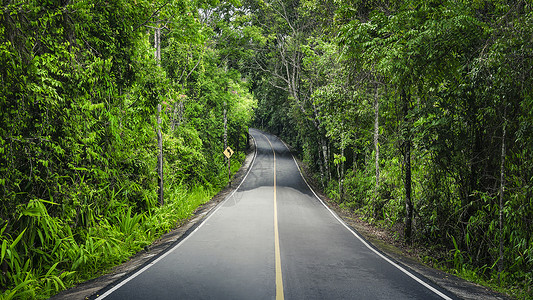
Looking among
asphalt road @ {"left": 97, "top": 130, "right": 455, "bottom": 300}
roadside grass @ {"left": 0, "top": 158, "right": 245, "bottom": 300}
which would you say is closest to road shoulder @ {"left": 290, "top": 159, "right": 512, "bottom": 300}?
asphalt road @ {"left": 97, "top": 130, "right": 455, "bottom": 300}

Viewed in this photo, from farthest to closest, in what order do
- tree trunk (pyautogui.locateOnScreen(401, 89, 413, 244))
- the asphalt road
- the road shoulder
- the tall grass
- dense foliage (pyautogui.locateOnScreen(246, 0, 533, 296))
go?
tree trunk (pyautogui.locateOnScreen(401, 89, 413, 244)) → dense foliage (pyautogui.locateOnScreen(246, 0, 533, 296)) → the road shoulder → the asphalt road → the tall grass

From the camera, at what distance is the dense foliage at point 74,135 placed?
16.4 feet

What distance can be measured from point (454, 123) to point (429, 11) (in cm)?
309

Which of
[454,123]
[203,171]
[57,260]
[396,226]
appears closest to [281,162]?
[203,171]

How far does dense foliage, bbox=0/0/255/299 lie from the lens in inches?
197

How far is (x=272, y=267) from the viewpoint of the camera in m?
6.57

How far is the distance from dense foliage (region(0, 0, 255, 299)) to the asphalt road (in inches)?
60.5

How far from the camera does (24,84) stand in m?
4.90

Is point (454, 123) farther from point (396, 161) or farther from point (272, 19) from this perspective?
point (272, 19)

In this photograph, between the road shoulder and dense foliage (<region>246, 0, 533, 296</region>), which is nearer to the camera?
the road shoulder

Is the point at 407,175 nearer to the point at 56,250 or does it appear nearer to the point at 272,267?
the point at 272,267

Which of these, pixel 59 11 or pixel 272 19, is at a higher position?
pixel 272 19

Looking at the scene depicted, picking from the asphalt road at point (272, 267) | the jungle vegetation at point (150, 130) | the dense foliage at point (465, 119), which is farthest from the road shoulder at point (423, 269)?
the dense foliage at point (465, 119)

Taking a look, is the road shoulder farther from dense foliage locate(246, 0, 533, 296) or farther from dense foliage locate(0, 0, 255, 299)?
dense foliage locate(0, 0, 255, 299)
